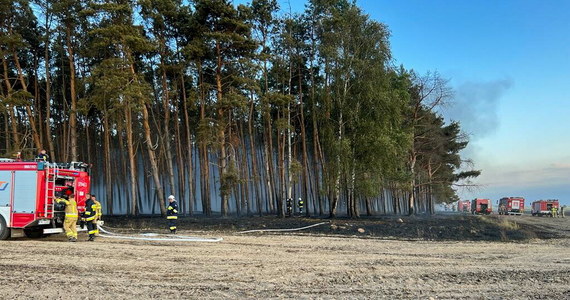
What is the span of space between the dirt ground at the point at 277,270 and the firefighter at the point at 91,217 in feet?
1.46

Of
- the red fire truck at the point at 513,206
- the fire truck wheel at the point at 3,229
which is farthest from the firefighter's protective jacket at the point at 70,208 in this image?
the red fire truck at the point at 513,206

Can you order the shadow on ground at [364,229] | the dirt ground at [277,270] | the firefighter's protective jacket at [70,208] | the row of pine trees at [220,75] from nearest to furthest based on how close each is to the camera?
the dirt ground at [277,270] → the firefighter's protective jacket at [70,208] → the shadow on ground at [364,229] → the row of pine trees at [220,75]

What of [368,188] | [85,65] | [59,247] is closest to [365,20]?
[368,188]

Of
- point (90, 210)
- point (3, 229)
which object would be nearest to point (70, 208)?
point (90, 210)

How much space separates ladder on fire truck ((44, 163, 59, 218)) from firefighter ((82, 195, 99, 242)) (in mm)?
1062

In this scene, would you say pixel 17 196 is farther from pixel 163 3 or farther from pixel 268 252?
pixel 163 3

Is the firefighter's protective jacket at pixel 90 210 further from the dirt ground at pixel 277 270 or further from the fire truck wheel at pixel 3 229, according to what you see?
the fire truck wheel at pixel 3 229

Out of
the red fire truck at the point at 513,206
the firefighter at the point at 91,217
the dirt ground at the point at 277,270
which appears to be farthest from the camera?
the red fire truck at the point at 513,206

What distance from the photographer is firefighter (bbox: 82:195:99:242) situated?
48.1ft

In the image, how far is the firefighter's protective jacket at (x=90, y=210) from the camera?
14.7 m

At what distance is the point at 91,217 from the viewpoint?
1466 centimetres

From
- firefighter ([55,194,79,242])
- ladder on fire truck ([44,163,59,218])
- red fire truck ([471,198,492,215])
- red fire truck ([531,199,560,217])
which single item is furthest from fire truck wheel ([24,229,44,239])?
red fire truck ([471,198,492,215])

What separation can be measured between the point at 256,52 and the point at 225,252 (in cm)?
1712

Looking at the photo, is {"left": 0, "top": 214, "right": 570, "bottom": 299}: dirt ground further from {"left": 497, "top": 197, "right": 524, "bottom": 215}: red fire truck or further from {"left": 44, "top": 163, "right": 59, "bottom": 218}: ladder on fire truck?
{"left": 497, "top": 197, "right": 524, "bottom": 215}: red fire truck
